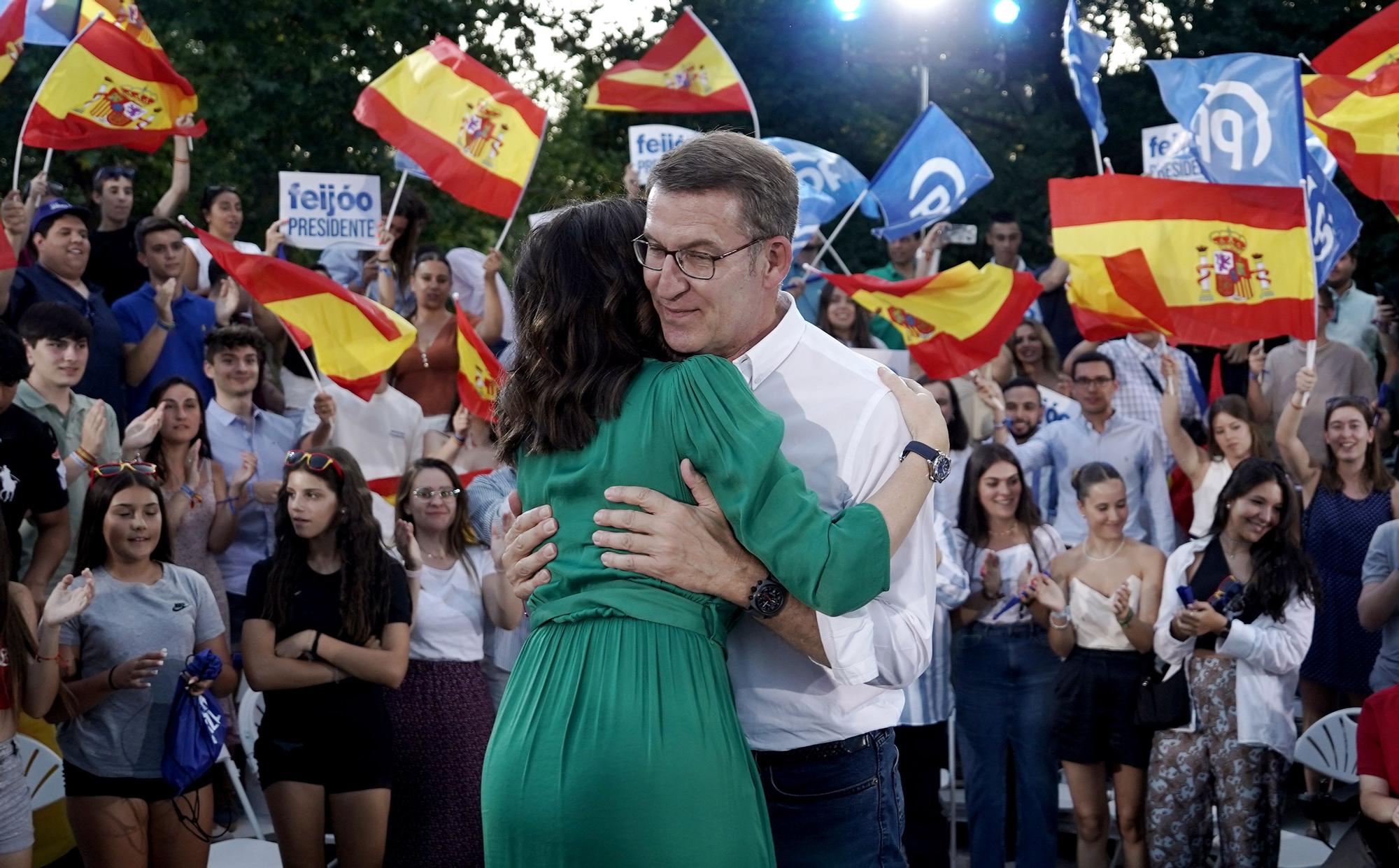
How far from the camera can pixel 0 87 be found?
52.5 feet

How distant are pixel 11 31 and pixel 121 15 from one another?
1.39m

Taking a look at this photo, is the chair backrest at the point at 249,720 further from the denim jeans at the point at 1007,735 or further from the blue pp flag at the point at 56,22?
the blue pp flag at the point at 56,22

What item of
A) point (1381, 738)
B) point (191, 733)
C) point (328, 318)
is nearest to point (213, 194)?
point (328, 318)

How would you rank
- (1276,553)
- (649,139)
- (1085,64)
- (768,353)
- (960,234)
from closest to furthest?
(768,353) → (1276,553) → (1085,64) → (960,234) → (649,139)

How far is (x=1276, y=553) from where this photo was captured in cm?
738

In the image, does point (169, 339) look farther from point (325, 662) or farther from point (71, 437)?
point (325, 662)

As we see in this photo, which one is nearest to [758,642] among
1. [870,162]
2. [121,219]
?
[121,219]

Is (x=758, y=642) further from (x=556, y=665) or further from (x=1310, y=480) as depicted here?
(x=1310, y=480)

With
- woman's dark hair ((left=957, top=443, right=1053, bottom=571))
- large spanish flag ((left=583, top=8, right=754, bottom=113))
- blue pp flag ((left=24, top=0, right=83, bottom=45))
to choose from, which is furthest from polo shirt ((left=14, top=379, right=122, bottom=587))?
large spanish flag ((left=583, top=8, right=754, bottom=113))

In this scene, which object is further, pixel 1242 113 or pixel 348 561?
pixel 1242 113

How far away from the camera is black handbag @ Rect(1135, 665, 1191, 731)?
721 centimetres

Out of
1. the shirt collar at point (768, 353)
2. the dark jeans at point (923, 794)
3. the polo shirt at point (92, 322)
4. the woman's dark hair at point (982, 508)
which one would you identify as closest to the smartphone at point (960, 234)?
the woman's dark hair at point (982, 508)

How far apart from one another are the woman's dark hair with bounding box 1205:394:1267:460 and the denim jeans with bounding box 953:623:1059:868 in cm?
205

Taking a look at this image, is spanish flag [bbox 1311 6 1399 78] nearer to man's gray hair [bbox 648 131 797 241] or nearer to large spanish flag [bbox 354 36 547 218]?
large spanish flag [bbox 354 36 547 218]
